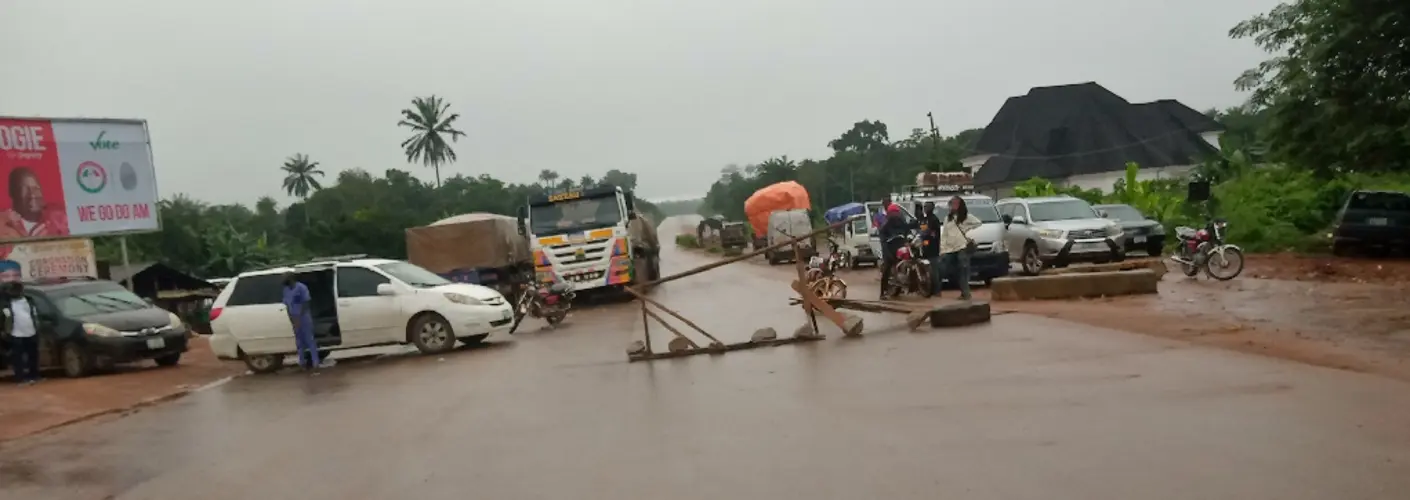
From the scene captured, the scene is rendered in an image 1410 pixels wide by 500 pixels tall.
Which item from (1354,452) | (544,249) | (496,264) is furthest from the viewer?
(496,264)

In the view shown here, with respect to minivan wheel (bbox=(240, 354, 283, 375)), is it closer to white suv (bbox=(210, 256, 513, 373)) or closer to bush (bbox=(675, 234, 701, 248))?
white suv (bbox=(210, 256, 513, 373))

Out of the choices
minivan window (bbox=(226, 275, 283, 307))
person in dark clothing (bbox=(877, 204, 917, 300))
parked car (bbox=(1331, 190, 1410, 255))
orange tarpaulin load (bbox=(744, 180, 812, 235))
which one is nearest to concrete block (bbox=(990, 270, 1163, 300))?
person in dark clothing (bbox=(877, 204, 917, 300))

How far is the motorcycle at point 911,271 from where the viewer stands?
17312 mm

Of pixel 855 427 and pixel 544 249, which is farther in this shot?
pixel 544 249

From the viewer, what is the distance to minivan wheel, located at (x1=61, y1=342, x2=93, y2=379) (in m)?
17.2

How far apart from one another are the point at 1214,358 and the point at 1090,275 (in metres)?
6.93

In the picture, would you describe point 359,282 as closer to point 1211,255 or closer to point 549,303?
point 549,303

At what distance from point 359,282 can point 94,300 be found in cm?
512

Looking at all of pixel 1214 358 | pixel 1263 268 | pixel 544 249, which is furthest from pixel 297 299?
pixel 1263 268

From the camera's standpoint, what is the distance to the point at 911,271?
57.2ft

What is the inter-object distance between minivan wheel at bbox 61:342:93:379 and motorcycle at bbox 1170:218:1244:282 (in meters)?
17.9

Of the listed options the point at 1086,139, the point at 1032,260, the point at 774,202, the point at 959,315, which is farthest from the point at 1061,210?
the point at 1086,139

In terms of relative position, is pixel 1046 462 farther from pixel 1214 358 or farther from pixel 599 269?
pixel 599 269

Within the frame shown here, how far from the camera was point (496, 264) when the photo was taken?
94.7ft
